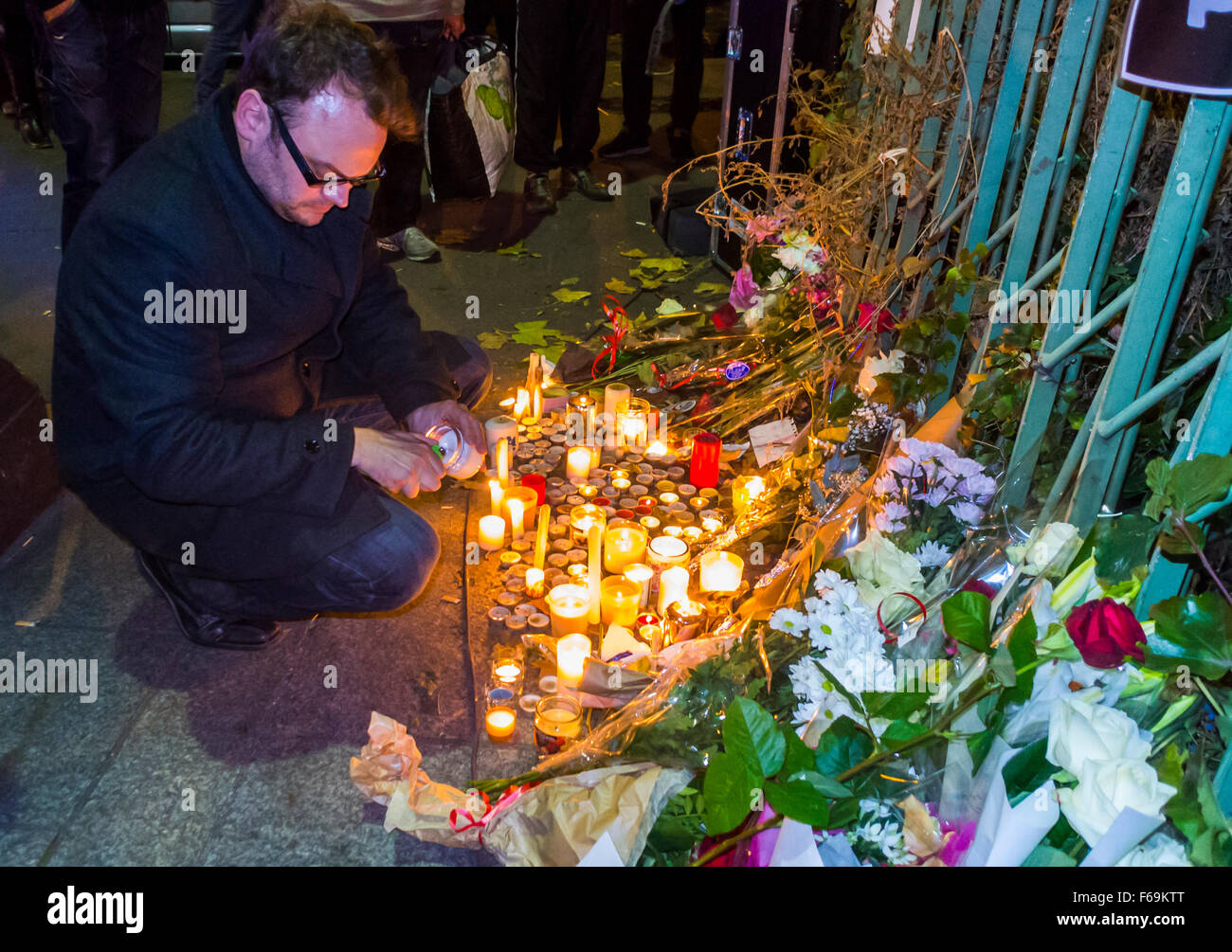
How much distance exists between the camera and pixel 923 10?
3.19m

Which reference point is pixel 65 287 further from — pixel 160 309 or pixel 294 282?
pixel 294 282

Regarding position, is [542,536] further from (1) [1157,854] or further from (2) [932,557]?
(1) [1157,854]

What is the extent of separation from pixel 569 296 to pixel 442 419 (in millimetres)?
2075

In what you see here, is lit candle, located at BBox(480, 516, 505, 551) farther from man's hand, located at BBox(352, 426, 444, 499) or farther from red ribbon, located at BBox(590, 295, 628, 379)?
red ribbon, located at BBox(590, 295, 628, 379)

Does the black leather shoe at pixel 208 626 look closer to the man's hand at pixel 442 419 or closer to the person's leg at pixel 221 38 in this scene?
the man's hand at pixel 442 419

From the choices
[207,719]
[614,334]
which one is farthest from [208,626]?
[614,334]

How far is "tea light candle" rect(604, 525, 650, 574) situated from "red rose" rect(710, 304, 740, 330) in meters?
1.20

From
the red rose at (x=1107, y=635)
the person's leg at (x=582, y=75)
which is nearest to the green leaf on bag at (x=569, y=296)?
the person's leg at (x=582, y=75)

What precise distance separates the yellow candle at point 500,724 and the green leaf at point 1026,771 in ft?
3.98

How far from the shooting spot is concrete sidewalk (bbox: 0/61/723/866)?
2.11 metres

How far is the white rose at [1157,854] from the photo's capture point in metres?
1.34

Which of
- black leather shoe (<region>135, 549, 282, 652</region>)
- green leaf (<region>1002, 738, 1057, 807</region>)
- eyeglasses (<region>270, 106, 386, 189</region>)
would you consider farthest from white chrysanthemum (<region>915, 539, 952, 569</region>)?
black leather shoe (<region>135, 549, 282, 652</region>)

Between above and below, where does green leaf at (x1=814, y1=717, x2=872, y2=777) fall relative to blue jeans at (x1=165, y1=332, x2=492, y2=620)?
above

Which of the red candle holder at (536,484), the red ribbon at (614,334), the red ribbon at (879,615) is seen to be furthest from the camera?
the red ribbon at (614,334)
